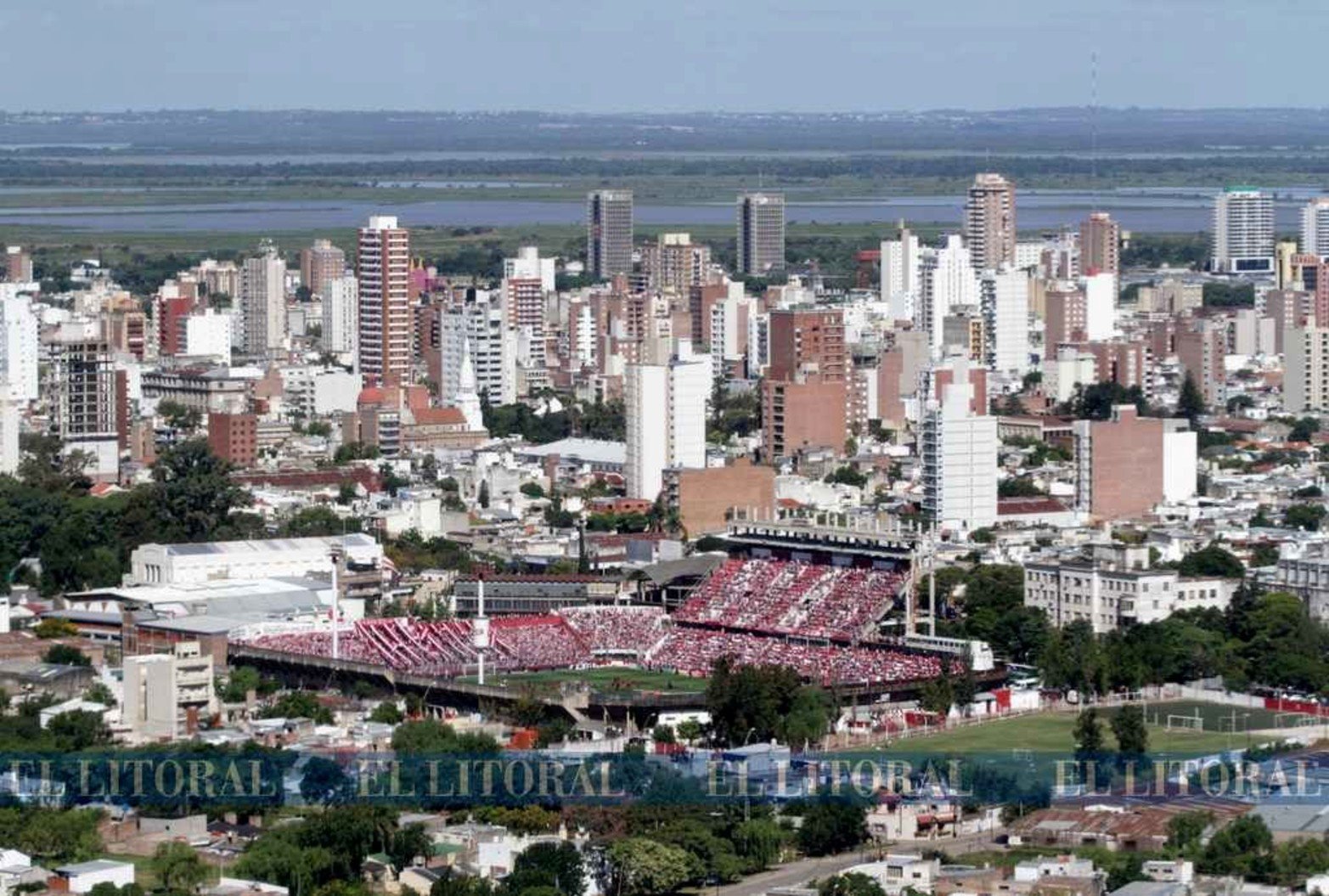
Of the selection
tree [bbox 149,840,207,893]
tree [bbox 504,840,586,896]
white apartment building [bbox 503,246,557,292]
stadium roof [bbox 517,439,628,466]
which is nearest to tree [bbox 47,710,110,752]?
tree [bbox 149,840,207,893]

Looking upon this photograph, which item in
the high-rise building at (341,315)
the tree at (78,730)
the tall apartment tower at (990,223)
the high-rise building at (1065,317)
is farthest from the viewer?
the tall apartment tower at (990,223)

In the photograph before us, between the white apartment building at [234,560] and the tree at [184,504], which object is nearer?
the white apartment building at [234,560]

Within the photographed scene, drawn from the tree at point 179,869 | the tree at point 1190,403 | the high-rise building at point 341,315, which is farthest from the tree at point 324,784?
the high-rise building at point 341,315

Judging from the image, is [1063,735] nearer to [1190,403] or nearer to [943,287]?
[1190,403]

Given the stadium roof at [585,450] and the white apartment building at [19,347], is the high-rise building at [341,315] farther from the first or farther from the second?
the stadium roof at [585,450]

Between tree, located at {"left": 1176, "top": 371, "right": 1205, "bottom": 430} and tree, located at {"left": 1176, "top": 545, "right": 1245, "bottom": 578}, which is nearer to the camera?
tree, located at {"left": 1176, "top": 545, "right": 1245, "bottom": 578}

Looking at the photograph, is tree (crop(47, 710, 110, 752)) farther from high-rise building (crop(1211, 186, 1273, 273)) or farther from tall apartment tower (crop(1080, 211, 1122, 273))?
high-rise building (crop(1211, 186, 1273, 273))

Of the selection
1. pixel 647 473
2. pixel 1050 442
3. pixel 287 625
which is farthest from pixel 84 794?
pixel 1050 442
